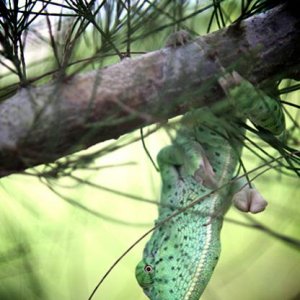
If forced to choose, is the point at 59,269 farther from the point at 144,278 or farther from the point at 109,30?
the point at 109,30

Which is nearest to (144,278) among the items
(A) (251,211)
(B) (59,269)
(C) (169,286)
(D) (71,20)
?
(C) (169,286)

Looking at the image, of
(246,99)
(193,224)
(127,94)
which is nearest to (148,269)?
(193,224)

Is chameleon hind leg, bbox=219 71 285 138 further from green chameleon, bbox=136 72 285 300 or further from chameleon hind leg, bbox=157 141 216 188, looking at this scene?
chameleon hind leg, bbox=157 141 216 188

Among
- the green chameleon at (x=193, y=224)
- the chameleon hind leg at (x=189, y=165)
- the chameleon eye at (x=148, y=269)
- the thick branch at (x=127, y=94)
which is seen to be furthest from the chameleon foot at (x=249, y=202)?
the thick branch at (x=127, y=94)

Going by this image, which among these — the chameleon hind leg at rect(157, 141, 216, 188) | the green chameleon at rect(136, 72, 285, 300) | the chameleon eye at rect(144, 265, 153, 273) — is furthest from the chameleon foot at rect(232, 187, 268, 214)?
the chameleon eye at rect(144, 265, 153, 273)

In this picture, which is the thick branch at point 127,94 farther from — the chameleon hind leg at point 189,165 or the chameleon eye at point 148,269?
the chameleon eye at point 148,269

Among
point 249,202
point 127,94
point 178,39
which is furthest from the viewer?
point 249,202

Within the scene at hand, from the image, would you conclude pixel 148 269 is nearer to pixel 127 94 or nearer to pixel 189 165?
pixel 189 165
